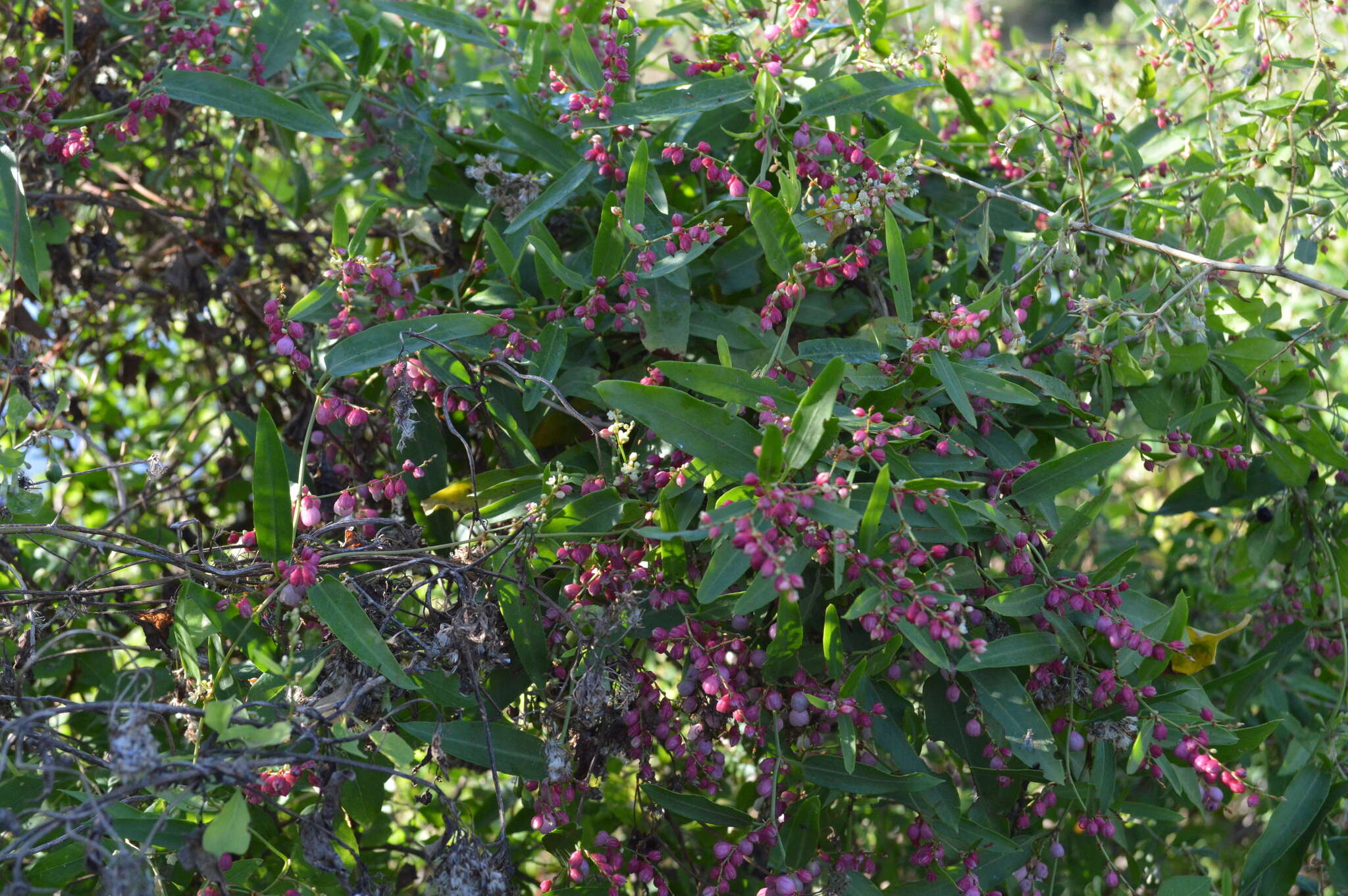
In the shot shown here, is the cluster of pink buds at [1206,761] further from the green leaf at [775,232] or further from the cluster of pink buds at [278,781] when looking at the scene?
the cluster of pink buds at [278,781]

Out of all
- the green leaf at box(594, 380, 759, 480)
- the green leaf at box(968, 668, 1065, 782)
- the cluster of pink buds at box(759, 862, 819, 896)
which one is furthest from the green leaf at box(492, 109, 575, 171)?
the cluster of pink buds at box(759, 862, 819, 896)

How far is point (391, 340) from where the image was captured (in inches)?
69.1

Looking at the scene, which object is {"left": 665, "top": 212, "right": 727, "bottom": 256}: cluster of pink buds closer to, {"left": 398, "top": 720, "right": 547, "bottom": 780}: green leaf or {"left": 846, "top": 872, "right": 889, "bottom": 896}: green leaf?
{"left": 398, "top": 720, "right": 547, "bottom": 780}: green leaf

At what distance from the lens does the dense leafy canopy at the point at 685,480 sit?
5.02ft

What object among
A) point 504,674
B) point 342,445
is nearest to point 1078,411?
point 504,674

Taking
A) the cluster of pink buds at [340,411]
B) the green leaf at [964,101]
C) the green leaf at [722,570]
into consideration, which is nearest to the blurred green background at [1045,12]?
the green leaf at [964,101]

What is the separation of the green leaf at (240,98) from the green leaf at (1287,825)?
83.2 inches

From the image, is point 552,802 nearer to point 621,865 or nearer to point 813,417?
point 621,865

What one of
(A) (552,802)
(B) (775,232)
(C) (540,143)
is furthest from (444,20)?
(A) (552,802)

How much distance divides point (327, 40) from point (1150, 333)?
6.02 feet

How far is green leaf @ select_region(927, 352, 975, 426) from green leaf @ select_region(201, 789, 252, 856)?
1098 mm

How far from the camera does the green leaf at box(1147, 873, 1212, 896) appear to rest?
173 centimetres

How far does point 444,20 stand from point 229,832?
157 centimetres

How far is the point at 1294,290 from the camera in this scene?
3.66 m
